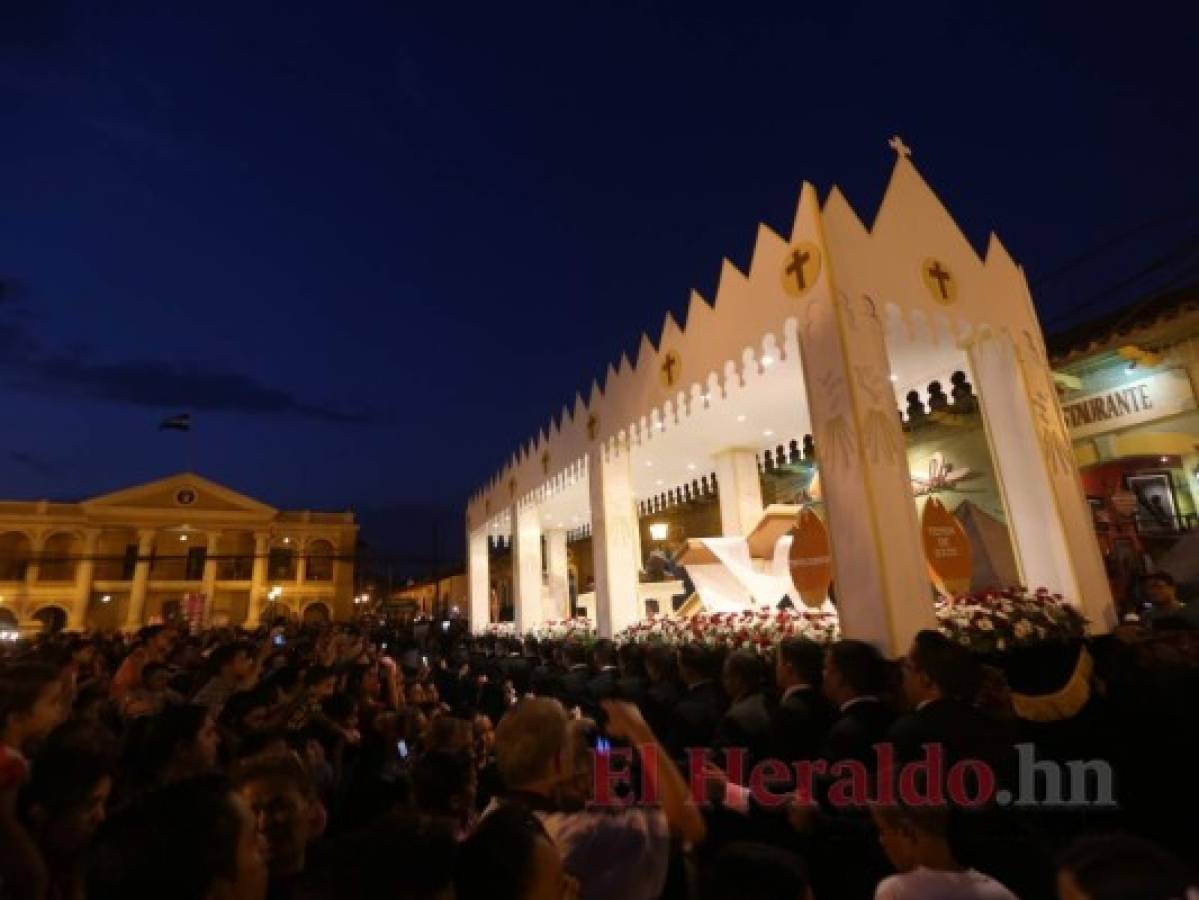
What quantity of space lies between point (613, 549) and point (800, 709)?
6586 millimetres

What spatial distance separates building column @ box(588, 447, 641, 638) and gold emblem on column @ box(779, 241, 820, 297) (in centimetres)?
480

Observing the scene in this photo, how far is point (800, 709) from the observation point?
3512mm

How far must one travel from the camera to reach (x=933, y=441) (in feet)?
50.3

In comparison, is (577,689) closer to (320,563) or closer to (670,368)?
(670,368)

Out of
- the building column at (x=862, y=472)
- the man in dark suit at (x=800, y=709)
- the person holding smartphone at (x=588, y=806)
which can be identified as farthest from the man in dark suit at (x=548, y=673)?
the person holding smartphone at (x=588, y=806)

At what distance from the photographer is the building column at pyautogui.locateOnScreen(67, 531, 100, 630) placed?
39.8 m

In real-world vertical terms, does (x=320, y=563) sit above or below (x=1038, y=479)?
above

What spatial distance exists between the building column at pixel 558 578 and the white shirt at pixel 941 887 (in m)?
13.9

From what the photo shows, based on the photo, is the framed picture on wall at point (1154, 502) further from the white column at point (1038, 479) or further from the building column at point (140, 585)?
the building column at point (140, 585)

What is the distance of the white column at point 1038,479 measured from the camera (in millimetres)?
6543

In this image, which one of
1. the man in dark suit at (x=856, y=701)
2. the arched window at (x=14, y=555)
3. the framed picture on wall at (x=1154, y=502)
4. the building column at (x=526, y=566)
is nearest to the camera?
the man in dark suit at (x=856, y=701)

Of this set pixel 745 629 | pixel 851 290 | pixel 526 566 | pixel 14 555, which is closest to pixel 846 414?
pixel 851 290

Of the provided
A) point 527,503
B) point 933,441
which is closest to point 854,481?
point 527,503

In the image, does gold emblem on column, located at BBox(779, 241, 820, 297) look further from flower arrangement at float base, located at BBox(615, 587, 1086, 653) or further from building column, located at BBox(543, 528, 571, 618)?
building column, located at BBox(543, 528, 571, 618)
